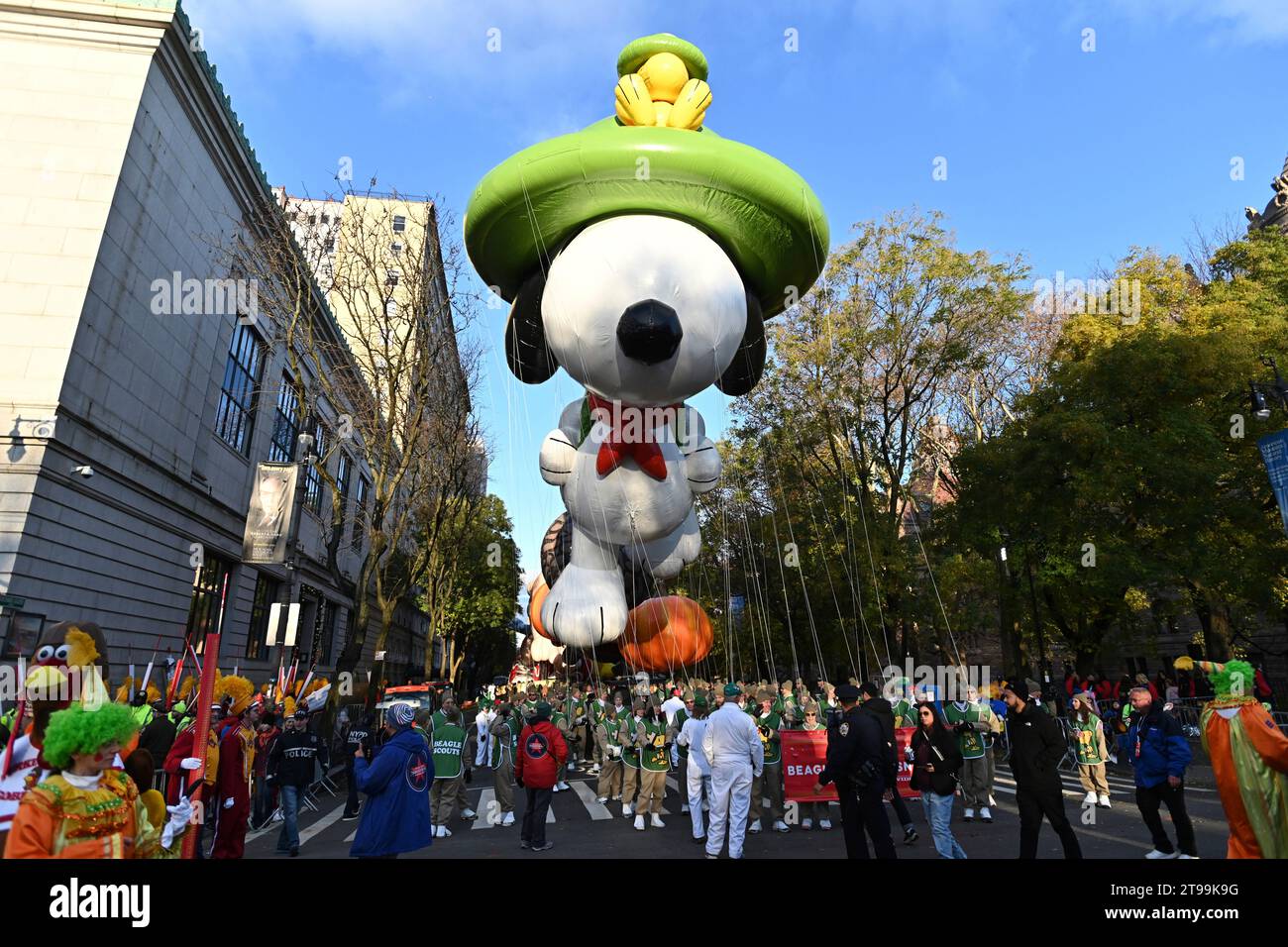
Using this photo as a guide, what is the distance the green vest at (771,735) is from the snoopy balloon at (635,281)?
2764 mm

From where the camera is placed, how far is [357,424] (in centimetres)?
1731

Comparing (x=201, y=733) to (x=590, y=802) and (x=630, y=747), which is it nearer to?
(x=630, y=747)

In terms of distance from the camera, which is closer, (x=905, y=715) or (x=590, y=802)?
(x=905, y=715)

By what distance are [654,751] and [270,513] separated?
36.3ft

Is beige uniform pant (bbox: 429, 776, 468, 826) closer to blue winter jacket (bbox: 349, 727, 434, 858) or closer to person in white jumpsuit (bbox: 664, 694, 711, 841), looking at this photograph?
person in white jumpsuit (bbox: 664, 694, 711, 841)

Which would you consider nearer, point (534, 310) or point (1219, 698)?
point (1219, 698)

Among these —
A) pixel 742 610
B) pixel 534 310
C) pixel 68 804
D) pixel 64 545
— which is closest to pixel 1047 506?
pixel 742 610

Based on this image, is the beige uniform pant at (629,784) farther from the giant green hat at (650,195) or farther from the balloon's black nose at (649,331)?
the giant green hat at (650,195)

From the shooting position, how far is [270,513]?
15539 mm

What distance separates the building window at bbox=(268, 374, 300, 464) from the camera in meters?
25.1

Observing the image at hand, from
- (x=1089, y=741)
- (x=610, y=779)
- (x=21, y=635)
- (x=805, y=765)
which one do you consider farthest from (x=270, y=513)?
(x=1089, y=741)

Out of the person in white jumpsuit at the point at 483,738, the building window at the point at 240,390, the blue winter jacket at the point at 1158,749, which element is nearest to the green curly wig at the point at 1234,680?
the blue winter jacket at the point at 1158,749
